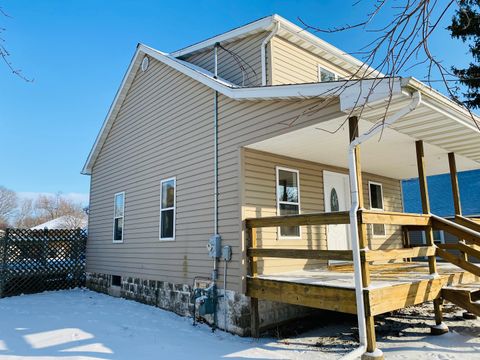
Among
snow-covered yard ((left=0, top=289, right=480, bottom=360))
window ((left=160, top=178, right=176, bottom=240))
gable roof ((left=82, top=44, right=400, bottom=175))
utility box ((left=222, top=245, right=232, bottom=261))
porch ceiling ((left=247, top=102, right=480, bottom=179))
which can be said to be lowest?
snow-covered yard ((left=0, top=289, right=480, bottom=360))

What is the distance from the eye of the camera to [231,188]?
6.67m

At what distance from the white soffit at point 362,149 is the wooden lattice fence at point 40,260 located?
26.4 feet

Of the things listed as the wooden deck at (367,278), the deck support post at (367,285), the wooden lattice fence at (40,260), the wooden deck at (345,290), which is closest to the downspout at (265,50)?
the wooden deck at (367,278)

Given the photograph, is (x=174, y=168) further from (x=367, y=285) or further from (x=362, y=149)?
(x=367, y=285)

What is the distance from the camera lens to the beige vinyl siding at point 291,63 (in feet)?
27.0

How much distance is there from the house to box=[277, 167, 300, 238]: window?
31 mm

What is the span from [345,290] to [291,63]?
572 cm

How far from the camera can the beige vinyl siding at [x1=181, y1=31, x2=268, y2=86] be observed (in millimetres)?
8312

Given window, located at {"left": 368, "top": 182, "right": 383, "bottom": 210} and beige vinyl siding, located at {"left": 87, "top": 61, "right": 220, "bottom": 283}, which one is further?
window, located at {"left": 368, "top": 182, "right": 383, "bottom": 210}

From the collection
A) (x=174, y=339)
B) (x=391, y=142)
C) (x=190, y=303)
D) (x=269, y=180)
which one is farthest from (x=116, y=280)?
(x=391, y=142)

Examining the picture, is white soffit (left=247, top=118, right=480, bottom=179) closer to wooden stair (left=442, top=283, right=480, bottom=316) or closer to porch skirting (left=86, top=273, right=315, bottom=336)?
wooden stair (left=442, top=283, right=480, bottom=316)

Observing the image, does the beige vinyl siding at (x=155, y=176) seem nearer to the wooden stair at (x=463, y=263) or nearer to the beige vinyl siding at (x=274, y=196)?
the beige vinyl siding at (x=274, y=196)

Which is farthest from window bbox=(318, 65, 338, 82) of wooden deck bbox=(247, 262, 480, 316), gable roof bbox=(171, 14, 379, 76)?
wooden deck bbox=(247, 262, 480, 316)

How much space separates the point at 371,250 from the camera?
518cm
